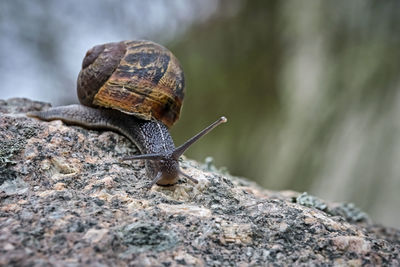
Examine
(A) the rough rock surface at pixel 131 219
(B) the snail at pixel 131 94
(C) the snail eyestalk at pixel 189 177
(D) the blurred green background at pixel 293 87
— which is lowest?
(A) the rough rock surface at pixel 131 219

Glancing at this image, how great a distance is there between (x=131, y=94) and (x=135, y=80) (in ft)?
0.33

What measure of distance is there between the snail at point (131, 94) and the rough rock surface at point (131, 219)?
0.95ft

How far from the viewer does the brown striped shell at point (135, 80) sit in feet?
8.20

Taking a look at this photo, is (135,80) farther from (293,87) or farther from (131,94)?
(293,87)

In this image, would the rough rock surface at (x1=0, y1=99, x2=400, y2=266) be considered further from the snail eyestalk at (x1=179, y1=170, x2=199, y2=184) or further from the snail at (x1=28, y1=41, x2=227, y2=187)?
the snail at (x1=28, y1=41, x2=227, y2=187)

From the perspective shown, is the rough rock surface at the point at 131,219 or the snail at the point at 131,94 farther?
the snail at the point at 131,94

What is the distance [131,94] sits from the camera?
2.49m

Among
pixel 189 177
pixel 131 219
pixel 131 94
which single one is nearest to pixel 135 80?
pixel 131 94

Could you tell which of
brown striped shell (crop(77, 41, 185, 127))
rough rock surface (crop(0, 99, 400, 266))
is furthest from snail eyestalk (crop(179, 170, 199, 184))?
brown striped shell (crop(77, 41, 185, 127))

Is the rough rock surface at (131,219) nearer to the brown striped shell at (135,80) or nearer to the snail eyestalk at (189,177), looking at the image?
the snail eyestalk at (189,177)

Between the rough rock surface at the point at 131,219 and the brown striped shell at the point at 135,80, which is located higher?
the brown striped shell at the point at 135,80

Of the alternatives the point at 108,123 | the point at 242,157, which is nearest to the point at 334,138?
the point at 242,157

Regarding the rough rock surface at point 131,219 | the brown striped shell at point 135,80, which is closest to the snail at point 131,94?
the brown striped shell at point 135,80

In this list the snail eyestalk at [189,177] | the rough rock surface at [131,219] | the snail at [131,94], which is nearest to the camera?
the rough rock surface at [131,219]
